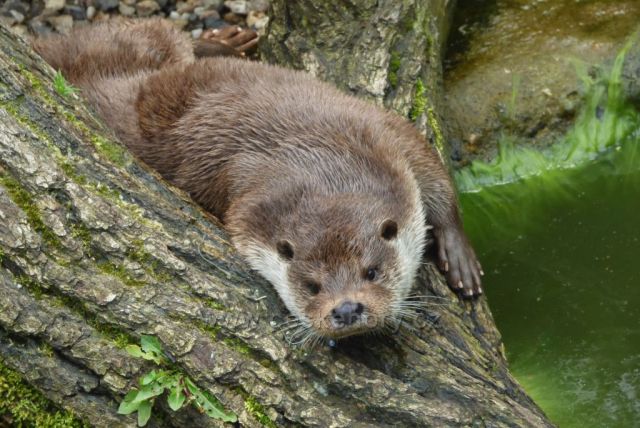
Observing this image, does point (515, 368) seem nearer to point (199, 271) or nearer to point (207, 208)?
point (207, 208)

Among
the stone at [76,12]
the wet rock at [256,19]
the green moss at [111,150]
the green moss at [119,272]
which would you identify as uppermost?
the green moss at [111,150]

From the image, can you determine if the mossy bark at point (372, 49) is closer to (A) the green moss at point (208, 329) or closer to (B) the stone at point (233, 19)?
(B) the stone at point (233, 19)

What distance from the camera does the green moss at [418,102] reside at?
5035 mm

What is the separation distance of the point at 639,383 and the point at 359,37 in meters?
2.31

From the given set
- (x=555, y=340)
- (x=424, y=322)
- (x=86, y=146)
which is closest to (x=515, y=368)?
(x=555, y=340)

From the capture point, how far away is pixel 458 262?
4.36 m

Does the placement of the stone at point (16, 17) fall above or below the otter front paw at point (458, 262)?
below

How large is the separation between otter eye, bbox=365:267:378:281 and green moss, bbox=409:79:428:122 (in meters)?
1.37

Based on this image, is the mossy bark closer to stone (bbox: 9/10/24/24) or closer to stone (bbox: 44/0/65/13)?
stone (bbox: 44/0/65/13)

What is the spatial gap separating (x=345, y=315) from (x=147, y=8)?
444 cm

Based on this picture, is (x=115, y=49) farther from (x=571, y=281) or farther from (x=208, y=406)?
(x=571, y=281)

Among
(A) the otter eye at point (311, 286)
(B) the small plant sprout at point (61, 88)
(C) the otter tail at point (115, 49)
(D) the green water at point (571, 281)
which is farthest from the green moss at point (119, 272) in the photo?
(D) the green water at point (571, 281)

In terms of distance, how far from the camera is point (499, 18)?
24.4 feet

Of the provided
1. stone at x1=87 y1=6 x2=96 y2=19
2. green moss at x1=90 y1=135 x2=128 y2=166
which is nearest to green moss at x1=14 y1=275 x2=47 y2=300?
green moss at x1=90 y1=135 x2=128 y2=166
